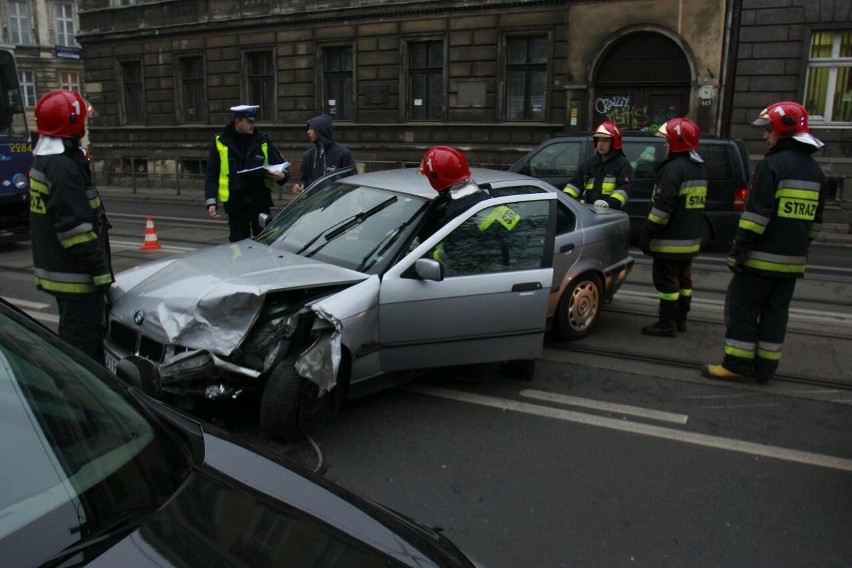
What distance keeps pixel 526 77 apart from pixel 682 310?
14975 millimetres

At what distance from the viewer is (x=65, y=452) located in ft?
6.46

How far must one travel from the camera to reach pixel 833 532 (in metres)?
3.58

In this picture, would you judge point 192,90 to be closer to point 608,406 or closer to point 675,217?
point 675,217

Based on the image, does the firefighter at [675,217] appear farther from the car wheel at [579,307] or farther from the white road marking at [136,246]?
the white road marking at [136,246]

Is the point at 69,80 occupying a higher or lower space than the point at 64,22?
lower

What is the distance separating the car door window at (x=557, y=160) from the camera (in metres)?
12.1

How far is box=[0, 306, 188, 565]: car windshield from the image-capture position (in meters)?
1.72

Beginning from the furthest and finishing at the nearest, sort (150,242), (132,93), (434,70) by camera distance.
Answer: (132,93) → (434,70) → (150,242)

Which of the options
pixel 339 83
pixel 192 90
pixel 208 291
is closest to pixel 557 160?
pixel 208 291

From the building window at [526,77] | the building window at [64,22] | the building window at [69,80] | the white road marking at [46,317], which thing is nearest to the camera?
the white road marking at [46,317]

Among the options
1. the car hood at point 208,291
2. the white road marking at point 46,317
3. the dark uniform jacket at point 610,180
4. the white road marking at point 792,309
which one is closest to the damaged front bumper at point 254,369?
the car hood at point 208,291

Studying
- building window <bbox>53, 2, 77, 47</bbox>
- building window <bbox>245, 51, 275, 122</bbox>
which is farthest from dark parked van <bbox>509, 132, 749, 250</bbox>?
building window <bbox>53, 2, 77, 47</bbox>

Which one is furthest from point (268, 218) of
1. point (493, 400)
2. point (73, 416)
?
point (73, 416)

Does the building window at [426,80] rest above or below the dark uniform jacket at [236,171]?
above
